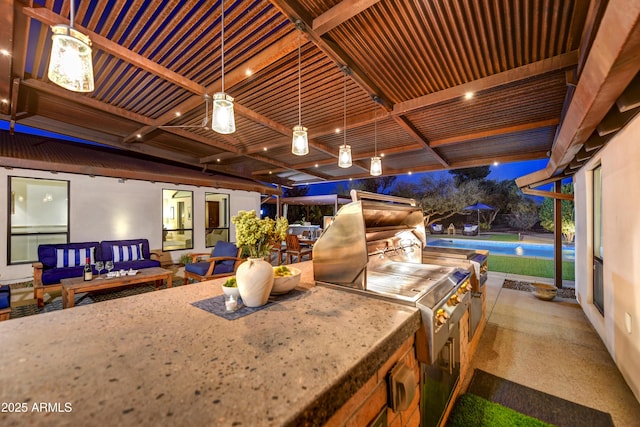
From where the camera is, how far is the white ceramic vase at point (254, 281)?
4.29 ft

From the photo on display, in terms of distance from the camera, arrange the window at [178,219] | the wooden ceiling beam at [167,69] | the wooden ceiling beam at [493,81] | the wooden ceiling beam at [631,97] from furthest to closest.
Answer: the window at [178,219]
the wooden ceiling beam at [493,81]
the wooden ceiling beam at [167,69]
the wooden ceiling beam at [631,97]

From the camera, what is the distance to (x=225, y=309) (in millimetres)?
1298

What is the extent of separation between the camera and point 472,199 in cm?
1279

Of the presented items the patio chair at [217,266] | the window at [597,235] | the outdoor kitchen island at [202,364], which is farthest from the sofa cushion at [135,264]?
the window at [597,235]

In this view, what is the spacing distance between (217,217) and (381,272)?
26.3 feet

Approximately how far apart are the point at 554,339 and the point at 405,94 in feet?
12.0

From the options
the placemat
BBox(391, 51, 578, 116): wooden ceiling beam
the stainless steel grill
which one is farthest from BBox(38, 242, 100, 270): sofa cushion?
BBox(391, 51, 578, 116): wooden ceiling beam

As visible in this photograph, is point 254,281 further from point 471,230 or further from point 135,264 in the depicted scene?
point 471,230

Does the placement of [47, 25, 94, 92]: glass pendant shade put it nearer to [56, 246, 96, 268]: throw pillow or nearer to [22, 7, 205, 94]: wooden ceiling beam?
[22, 7, 205, 94]: wooden ceiling beam

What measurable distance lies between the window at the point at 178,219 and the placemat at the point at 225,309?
23.1 feet

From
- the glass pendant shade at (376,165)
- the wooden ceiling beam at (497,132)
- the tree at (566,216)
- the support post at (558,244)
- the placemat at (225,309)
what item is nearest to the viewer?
the placemat at (225,309)

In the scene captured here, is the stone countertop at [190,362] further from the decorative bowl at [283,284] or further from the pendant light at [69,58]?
the pendant light at [69,58]

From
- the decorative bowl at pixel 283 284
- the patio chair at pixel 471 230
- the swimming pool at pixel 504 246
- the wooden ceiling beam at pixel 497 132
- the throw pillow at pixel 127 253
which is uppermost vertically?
the wooden ceiling beam at pixel 497 132

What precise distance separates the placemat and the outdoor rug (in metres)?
2.07
